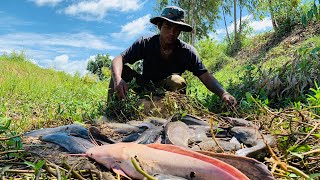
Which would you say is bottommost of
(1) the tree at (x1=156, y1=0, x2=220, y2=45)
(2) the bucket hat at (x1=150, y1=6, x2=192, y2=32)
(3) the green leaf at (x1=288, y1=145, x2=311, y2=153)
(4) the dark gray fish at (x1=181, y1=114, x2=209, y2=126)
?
(3) the green leaf at (x1=288, y1=145, x2=311, y2=153)

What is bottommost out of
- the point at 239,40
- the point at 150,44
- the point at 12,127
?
the point at 12,127

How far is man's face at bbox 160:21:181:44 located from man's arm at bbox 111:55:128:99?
47 cm

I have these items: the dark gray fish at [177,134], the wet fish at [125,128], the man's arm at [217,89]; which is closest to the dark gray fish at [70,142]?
the dark gray fish at [177,134]

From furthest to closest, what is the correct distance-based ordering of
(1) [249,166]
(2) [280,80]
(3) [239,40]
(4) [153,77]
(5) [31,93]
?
(3) [239,40]
(5) [31,93]
(4) [153,77]
(2) [280,80]
(1) [249,166]

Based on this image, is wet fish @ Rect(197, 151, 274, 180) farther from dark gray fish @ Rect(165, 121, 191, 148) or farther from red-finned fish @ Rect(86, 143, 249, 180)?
dark gray fish @ Rect(165, 121, 191, 148)

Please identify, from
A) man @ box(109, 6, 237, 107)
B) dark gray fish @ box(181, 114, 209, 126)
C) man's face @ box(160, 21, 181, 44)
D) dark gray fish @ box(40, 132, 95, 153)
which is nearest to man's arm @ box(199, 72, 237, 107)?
man @ box(109, 6, 237, 107)

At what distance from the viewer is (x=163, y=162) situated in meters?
1.66

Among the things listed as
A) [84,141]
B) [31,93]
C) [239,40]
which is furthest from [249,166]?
[239,40]

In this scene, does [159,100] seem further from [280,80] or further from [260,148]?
[260,148]

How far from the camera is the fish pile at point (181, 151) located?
5.19 ft

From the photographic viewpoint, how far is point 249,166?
1616 millimetres

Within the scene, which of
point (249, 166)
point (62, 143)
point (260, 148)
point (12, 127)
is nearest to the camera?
point (249, 166)

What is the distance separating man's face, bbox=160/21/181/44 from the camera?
3.87 meters

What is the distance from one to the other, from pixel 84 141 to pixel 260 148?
2.92 ft
